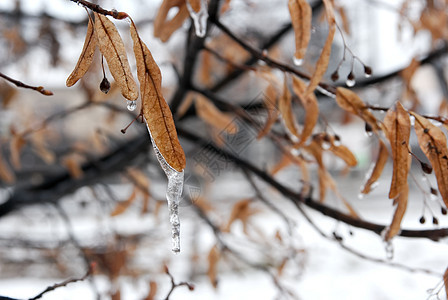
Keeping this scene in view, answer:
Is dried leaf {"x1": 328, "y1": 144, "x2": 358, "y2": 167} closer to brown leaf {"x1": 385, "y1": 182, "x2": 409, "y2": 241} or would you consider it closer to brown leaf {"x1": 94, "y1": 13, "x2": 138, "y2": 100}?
brown leaf {"x1": 385, "y1": 182, "x2": 409, "y2": 241}

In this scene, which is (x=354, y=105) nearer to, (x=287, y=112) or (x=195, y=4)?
(x=287, y=112)

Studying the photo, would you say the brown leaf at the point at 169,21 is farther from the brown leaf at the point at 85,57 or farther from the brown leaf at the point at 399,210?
the brown leaf at the point at 399,210

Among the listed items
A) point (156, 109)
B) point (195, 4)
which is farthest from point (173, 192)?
point (195, 4)

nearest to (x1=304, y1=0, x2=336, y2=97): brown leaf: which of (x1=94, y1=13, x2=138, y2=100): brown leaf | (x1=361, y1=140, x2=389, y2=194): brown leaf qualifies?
(x1=361, y1=140, x2=389, y2=194): brown leaf

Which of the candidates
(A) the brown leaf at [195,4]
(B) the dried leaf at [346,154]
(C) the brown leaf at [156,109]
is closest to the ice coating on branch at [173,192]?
(C) the brown leaf at [156,109]

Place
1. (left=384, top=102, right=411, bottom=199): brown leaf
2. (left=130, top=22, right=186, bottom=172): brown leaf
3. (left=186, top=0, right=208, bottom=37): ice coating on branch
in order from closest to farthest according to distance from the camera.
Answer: (left=130, top=22, right=186, bottom=172): brown leaf → (left=384, top=102, right=411, bottom=199): brown leaf → (left=186, top=0, right=208, bottom=37): ice coating on branch
